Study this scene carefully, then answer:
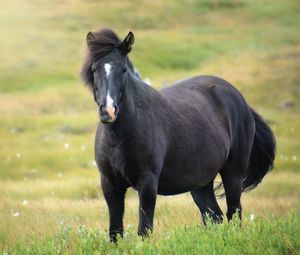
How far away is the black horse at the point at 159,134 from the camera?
291 inches

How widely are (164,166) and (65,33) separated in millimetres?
60038

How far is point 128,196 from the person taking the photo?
1734 cm

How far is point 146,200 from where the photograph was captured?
24.7 ft

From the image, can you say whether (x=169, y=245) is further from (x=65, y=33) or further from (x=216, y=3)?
(x=216, y=3)

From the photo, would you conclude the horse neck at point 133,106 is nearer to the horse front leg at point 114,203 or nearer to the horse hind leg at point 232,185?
the horse front leg at point 114,203

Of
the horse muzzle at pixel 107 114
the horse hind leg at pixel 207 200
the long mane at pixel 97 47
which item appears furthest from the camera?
the horse hind leg at pixel 207 200

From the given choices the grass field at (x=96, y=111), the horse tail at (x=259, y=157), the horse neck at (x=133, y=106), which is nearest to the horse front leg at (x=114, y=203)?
the grass field at (x=96, y=111)

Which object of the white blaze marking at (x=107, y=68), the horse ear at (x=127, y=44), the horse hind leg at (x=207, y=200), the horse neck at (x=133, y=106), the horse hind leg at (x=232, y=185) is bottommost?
the horse hind leg at (x=207, y=200)

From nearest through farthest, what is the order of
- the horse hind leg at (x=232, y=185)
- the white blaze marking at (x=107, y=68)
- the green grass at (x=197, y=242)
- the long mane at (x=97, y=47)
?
the green grass at (x=197, y=242), the white blaze marking at (x=107, y=68), the long mane at (x=97, y=47), the horse hind leg at (x=232, y=185)

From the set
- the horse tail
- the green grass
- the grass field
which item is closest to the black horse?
the horse tail

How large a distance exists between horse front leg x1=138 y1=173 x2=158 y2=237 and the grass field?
19 cm

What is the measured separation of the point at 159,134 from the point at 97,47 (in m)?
1.29

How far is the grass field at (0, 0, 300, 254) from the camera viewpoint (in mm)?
6898

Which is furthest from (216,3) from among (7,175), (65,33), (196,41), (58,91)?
(7,175)
